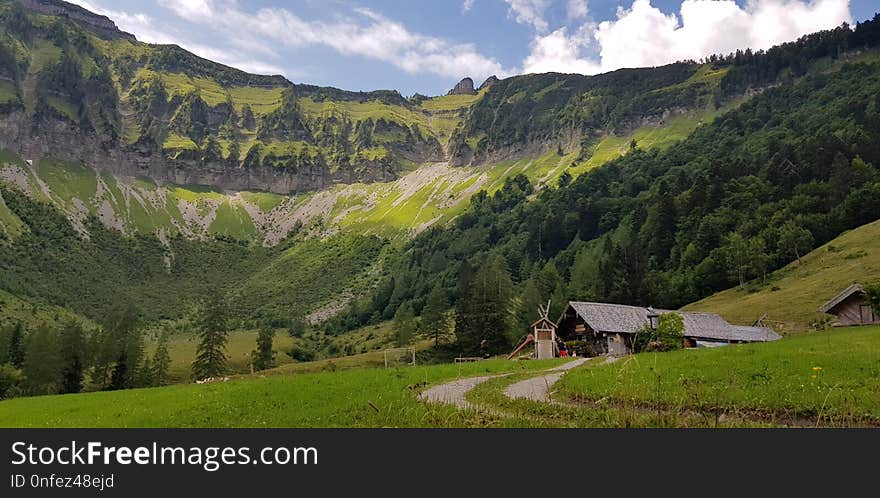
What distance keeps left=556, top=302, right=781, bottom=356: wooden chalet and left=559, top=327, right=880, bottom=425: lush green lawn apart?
31.7m

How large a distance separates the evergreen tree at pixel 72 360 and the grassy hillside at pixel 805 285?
9898cm

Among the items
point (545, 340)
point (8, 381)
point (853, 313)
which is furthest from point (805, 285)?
point (8, 381)

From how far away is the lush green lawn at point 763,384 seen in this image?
50.5ft

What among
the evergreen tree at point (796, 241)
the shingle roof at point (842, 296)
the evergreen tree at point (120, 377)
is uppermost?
the evergreen tree at point (796, 241)

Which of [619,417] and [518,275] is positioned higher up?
[518,275]

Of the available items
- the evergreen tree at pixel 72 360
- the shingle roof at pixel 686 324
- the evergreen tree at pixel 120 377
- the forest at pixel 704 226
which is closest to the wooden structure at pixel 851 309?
the shingle roof at pixel 686 324

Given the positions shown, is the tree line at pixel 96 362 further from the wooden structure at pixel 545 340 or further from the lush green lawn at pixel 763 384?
the lush green lawn at pixel 763 384

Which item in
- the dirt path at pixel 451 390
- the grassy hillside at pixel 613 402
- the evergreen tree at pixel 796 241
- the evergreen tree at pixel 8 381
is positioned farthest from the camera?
the evergreen tree at pixel 796 241

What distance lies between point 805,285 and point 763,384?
6553cm

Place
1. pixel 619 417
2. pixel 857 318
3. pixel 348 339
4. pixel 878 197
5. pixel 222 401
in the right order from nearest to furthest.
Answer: pixel 619 417
pixel 222 401
pixel 857 318
pixel 878 197
pixel 348 339
